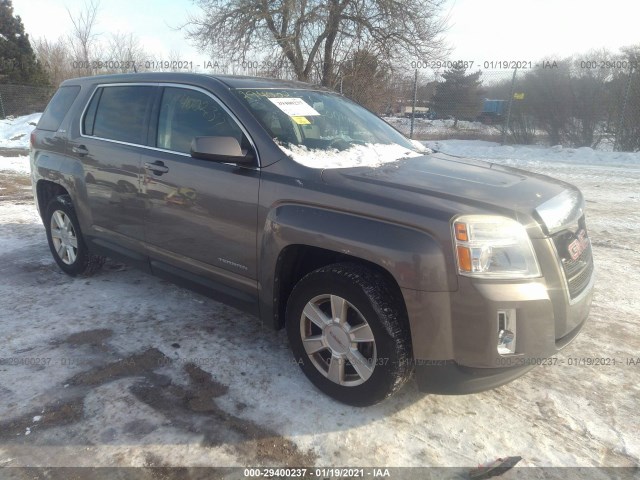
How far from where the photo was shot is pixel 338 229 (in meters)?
2.47

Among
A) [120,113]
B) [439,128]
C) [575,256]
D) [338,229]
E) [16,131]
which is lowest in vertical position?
[575,256]

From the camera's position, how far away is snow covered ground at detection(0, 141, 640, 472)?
7.61 feet

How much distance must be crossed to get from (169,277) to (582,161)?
12097 millimetres

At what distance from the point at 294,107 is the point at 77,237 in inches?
99.1

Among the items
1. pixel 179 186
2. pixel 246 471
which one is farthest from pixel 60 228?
pixel 246 471

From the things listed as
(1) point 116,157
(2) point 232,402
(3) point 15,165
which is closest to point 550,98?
(1) point 116,157

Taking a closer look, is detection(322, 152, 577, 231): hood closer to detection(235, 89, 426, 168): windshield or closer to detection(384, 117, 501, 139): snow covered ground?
detection(235, 89, 426, 168): windshield

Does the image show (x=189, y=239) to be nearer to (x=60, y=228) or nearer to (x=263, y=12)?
(x=60, y=228)

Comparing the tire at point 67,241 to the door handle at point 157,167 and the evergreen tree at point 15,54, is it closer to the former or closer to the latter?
the door handle at point 157,167

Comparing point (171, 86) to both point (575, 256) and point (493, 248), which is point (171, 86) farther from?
point (575, 256)

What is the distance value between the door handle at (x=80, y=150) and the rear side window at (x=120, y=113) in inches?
5.5

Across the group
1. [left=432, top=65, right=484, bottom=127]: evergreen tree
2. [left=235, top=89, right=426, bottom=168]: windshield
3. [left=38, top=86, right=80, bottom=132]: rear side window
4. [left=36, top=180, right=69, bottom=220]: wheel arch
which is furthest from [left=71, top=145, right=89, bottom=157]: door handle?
[left=432, top=65, right=484, bottom=127]: evergreen tree

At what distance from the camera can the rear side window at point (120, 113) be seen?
12.0 ft

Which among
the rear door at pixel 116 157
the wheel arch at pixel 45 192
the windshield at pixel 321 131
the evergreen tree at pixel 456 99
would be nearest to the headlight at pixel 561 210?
the windshield at pixel 321 131
